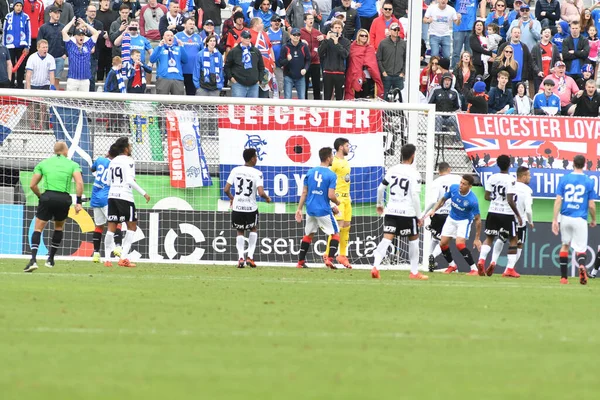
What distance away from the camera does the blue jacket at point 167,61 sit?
78.6 feet

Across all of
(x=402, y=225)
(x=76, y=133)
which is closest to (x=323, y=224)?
(x=402, y=225)

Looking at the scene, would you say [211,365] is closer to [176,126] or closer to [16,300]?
[16,300]

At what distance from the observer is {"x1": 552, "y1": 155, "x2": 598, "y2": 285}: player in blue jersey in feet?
58.4

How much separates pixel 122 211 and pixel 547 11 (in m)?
14.4

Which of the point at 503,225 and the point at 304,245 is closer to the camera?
the point at 503,225

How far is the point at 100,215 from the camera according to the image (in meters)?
20.8

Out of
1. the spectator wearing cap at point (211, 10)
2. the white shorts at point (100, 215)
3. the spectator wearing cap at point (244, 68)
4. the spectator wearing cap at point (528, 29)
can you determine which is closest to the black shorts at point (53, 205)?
the white shorts at point (100, 215)

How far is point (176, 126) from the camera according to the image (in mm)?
21828

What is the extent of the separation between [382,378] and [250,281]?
8413 mm

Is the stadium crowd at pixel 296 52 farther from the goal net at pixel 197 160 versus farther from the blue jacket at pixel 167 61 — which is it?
the goal net at pixel 197 160

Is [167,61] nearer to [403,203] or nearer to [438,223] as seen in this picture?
[438,223]

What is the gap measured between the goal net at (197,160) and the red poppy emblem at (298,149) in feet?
0.06

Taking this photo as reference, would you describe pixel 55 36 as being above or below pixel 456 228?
above

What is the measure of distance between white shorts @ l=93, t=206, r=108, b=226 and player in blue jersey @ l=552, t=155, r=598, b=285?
8172mm
